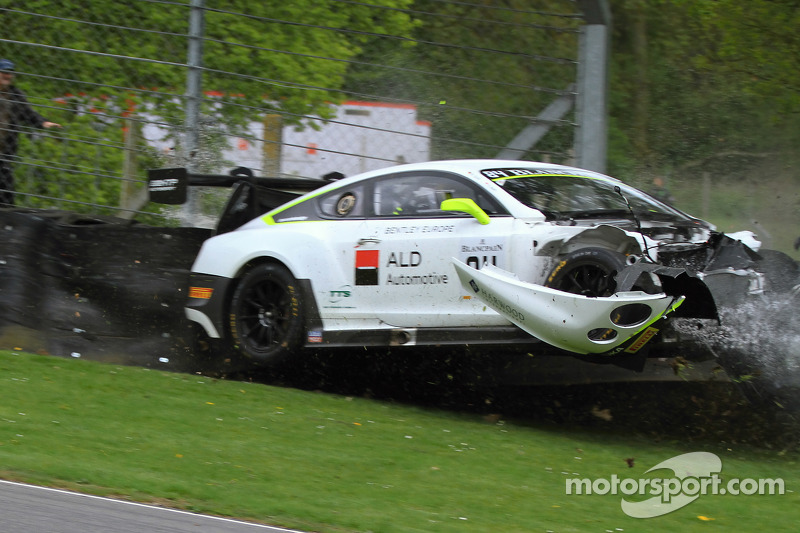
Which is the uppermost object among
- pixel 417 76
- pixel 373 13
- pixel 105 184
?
pixel 373 13

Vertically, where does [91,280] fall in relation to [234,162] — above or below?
below

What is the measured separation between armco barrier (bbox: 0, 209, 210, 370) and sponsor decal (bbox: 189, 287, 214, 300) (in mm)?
286

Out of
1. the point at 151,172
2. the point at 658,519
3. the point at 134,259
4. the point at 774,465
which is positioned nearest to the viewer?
the point at 658,519

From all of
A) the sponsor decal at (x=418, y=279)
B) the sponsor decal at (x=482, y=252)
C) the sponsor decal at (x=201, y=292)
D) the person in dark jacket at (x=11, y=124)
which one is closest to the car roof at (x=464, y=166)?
the sponsor decal at (x=482, y=252)

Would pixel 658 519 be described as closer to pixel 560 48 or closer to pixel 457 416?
pixel 457 416

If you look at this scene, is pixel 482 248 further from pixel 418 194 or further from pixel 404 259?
pixel 418 194

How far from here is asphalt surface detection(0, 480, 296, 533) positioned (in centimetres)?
459

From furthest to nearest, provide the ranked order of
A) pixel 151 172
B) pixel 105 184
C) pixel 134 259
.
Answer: pixel 105 184, pixel 151 172, pixel 134 259

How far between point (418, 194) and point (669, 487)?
2.98 meters

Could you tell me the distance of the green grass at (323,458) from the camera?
5.12m

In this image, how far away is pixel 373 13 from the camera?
13.4 meters

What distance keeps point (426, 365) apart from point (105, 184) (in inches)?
167

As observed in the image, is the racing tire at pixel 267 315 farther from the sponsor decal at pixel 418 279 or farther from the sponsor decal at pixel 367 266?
the sponsor decal at pixel 418 279

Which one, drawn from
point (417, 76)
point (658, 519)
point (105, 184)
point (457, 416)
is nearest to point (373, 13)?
point (417, 76)
